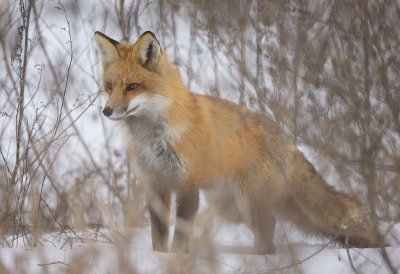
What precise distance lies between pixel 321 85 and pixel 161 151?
1.79 meters

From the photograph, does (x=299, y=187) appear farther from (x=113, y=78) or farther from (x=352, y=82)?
(x=352, y=82)

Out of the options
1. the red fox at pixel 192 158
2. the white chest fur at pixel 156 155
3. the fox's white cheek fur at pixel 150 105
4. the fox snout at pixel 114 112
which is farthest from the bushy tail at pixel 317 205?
the fox snout at pixel 114 112

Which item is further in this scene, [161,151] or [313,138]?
[161,151]

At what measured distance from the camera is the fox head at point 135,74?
414 cm

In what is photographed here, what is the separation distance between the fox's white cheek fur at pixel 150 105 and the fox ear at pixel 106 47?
1.21 ft

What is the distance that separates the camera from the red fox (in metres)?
4.13

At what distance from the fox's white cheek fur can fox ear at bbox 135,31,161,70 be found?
0.23 metres

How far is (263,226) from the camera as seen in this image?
4.34 m

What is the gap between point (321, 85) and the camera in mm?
2666

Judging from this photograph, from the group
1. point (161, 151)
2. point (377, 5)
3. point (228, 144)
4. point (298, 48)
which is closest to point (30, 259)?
point (161, 151)

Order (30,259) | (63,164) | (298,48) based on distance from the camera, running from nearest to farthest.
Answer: (298,48) → (30,259) → (63,164)

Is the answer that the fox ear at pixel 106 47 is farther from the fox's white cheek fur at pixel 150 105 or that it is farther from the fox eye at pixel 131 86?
the fox's white cheek fur at pixel 150 105

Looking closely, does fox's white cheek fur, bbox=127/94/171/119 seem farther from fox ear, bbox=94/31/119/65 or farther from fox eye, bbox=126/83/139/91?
fox ear, bbox=94/31/119/65

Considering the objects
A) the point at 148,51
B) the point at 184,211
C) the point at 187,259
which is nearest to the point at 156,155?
the point at 184,211
